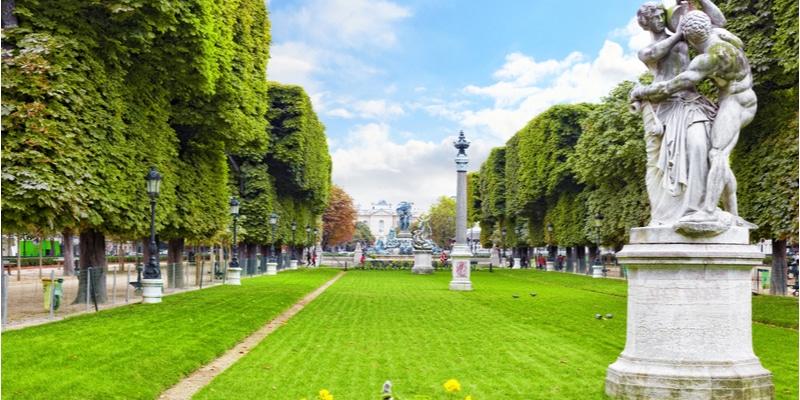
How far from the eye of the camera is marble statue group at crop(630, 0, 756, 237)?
278 inches

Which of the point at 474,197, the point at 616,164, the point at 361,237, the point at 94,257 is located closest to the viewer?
the point at 94,257

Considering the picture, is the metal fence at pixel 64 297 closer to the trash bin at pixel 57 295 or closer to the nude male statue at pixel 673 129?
the trash bin at pixel 57 295

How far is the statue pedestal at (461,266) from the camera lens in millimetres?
26344

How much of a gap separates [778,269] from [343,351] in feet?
60.7

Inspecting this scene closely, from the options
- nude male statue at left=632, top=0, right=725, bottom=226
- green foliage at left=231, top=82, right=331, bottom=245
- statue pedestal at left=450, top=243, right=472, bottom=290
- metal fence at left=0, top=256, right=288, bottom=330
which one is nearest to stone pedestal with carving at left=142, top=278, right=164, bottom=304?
metal fence at left=0, top=256, right=288, bottom=330

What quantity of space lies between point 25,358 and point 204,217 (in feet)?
55.9

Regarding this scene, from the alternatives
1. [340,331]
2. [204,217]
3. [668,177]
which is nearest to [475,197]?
[204,217]

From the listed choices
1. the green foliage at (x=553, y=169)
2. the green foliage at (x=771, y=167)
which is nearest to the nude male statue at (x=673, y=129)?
the green foliage at (x=771, y=167)

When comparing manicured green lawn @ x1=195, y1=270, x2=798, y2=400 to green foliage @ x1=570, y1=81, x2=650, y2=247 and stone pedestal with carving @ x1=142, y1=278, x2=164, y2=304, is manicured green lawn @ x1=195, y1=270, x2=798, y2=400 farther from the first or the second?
green foliage @ x1=570, y1=81, x2=650, y2=247

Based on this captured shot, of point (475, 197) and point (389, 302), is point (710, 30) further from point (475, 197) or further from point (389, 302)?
point (475, 197)

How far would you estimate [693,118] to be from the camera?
284 inches

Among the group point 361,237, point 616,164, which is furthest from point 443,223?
point 616,164

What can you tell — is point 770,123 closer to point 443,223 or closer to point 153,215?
point 153,215

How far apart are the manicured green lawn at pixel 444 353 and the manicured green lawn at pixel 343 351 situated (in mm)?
23
